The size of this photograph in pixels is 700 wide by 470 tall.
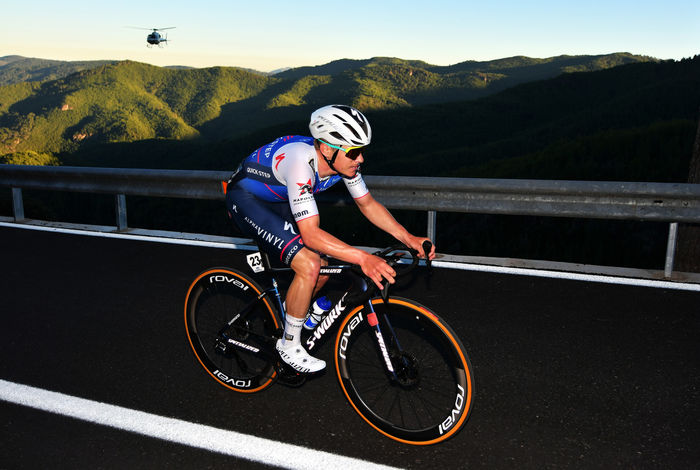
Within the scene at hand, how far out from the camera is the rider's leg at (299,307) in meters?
3.16

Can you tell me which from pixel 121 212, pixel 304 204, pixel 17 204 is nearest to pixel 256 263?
pixel 304 204

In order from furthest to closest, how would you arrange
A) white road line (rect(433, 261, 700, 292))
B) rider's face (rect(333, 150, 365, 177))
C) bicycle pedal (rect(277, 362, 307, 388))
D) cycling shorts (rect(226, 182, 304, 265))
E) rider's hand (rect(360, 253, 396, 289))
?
1. white road line (rect(433, 261, 700, 292))
2. bicycle pedal (rect(277, 362, 307, 388))
3. cycling shorts (rect(226, 182, 304, 265))
4. rider's face (rect(333, 150, 365, 177))
5. rider's hand (rect(360, 253, 396, 289))

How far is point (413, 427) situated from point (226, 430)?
104cm

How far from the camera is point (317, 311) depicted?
3.35 metres

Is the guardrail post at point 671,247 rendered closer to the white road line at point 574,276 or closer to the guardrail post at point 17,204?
the white road line at point 574,276

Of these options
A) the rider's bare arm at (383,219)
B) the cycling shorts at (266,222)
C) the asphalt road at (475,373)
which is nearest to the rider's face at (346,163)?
the rider's bare arm at (383,219)

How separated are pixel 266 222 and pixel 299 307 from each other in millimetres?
540

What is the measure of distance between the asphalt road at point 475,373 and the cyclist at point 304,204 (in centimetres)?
61

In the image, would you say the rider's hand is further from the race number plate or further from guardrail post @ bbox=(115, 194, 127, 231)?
guardrail post @ bbox=(115, 194, 127, 231)

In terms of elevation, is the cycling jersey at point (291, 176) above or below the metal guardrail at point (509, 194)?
above

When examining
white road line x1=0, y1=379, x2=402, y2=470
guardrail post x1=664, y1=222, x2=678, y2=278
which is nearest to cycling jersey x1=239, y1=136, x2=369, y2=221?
white road line x1=0, y1=379, x2=402, y2=470

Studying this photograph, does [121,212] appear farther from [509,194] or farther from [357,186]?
[357,186]

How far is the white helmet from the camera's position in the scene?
2967 mm

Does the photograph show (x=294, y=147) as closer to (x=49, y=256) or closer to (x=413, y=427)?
(x=413, y=427)
